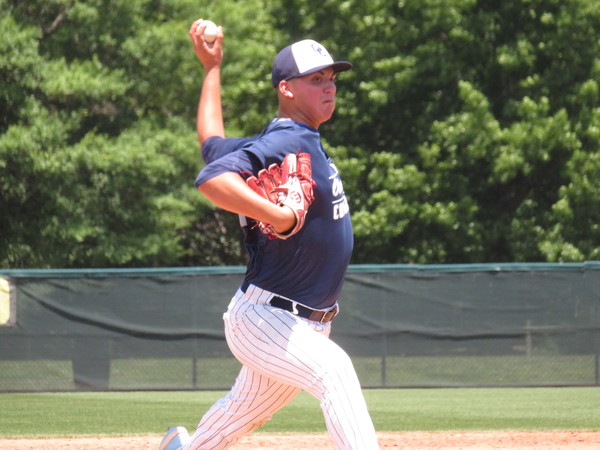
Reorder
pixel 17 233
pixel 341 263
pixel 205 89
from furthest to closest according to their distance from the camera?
pixel 17 233
pixel 205 89
pixel 341 263

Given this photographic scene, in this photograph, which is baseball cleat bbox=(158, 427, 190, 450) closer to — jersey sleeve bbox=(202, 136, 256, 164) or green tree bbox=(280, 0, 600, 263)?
jersey sleeve bbox=(202, 136, 256, 164)

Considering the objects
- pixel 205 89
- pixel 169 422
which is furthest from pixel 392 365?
pixel 205 89

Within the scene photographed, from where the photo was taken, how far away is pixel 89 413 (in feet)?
31.7

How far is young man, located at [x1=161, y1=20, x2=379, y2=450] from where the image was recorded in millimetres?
3557

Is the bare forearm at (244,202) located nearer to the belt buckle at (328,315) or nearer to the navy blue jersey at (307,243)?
the navy blue jersey at (307,243)

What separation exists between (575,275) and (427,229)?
899cm

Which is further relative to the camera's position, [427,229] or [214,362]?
[427,229]

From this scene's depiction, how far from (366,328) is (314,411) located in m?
1.87

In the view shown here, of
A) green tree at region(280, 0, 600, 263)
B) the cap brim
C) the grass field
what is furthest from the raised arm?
green tree at region(280, 0, 600, 263)

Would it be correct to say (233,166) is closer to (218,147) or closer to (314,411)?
(218,147)

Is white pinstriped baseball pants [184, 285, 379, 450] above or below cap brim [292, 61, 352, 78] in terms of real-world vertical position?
below

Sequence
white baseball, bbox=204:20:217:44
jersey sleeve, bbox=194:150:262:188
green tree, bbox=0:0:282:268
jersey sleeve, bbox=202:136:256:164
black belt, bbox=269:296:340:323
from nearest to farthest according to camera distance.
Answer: jersey sleeve, bbox=194:150:262:188, black belt, bbox=269:296:340:323, jersey sleeve, bbox=202:136:256:164, white baseball, bbox=204:20:217:44, green tree, bbox=0:0:282:268

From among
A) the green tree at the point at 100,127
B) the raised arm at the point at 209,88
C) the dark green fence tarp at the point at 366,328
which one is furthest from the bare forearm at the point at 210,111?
the green tree at the point at 100,127

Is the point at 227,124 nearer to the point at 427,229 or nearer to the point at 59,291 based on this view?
the point at 427,229
